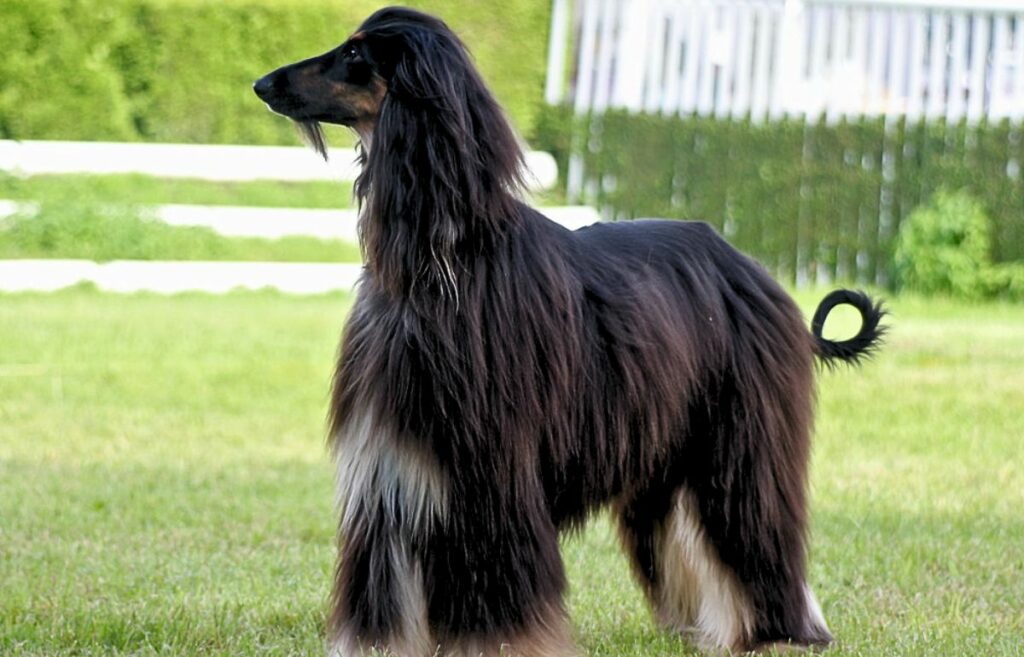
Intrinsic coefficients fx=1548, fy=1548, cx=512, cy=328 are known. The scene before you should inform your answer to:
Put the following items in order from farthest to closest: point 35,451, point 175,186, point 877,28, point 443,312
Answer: point 877,28 → point 175,186 → point 35,451 → point 443,312

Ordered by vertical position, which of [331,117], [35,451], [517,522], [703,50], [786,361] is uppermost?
[703,50]

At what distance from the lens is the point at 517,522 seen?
4.25 metres

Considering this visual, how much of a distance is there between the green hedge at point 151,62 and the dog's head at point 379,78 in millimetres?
11818

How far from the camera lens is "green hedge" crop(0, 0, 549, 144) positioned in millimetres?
16219

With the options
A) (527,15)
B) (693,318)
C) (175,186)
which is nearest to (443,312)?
(693,318)

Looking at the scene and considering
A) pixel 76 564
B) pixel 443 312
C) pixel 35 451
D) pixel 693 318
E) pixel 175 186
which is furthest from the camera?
pixel 175 186

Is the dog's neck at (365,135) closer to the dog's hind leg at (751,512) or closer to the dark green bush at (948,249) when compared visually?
the dog's hind leg at (751,512)

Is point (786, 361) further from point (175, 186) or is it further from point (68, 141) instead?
point (68, 141)

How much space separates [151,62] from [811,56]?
7.98 metres

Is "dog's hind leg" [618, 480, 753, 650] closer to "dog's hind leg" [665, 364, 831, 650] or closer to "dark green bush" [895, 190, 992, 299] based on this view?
"dog's hind leg" [665, 364, 831, 650]

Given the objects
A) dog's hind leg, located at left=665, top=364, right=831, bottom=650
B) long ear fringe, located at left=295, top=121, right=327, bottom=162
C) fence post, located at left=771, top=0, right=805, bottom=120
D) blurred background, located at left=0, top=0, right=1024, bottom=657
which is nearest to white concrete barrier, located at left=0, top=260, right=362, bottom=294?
blurred background, located at left=0, top=0, right=1024, bottom=657

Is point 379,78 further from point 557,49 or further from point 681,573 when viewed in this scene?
point 557,49

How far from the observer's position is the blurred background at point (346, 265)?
5.92 metres

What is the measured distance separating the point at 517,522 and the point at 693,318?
3.10 feet
